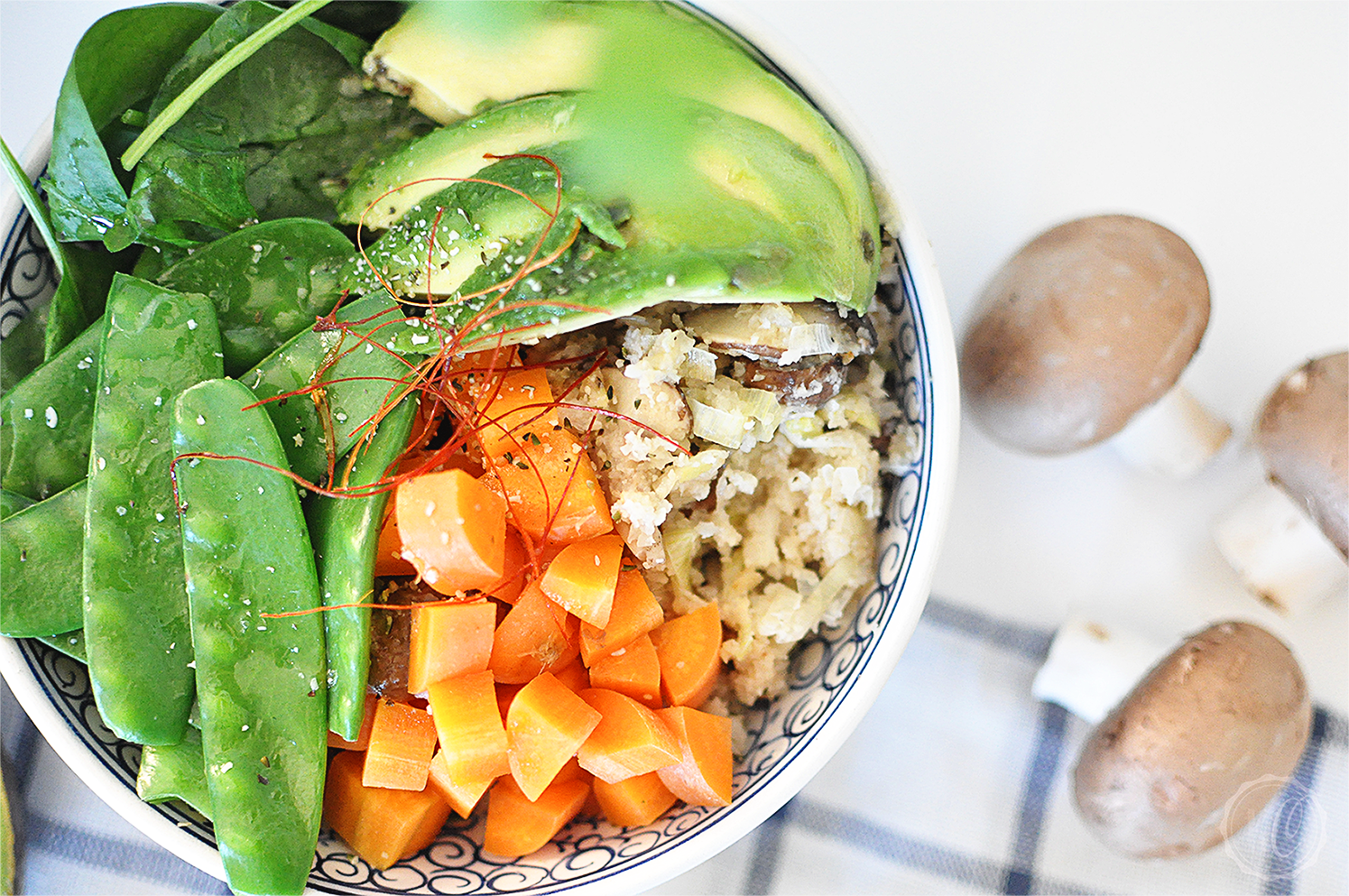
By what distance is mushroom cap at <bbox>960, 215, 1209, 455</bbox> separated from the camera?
4.97ft

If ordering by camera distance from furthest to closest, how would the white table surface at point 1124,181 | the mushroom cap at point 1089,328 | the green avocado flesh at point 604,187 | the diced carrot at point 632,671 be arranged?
the white table surface at point 1124,181
the mushroom cap at point 1089,328
the diced carrot at point 632,671
the green avocado flesh at point 604,187

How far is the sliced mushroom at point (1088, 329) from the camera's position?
1.52 metres

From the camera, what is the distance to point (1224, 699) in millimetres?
1499

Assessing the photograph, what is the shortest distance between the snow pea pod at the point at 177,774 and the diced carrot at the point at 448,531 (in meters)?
0.43

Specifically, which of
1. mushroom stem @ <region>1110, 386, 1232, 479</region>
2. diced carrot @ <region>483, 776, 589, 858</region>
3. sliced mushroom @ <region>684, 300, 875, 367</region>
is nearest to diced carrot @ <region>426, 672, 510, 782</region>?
diced carrot @ <region>483, 776, 589, 858</region>

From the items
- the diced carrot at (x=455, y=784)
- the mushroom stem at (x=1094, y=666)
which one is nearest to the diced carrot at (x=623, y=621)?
the diced carrot at (x=455, y=784)

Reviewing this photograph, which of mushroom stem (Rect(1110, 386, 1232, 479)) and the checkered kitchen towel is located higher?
mushroom stem (Rect(1110, 386, 1232, 479))

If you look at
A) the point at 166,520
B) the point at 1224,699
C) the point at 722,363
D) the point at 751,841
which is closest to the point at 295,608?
the point at 166,520

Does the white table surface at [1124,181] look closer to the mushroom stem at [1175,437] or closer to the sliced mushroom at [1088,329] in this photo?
the mushroom stem at [1175,437]

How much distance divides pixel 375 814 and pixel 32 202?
1.00 m

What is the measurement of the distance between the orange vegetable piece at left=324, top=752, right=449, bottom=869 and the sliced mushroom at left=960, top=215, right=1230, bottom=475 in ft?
3.69

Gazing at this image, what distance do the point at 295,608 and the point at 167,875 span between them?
723mm

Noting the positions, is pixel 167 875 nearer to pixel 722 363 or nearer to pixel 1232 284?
pixel 722 363

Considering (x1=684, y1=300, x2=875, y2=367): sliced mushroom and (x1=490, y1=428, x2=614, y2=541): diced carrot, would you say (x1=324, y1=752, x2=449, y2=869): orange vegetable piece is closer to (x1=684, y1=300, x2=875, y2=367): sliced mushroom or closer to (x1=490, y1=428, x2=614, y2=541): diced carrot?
(x1=490, y1=428, x2=614, y2=541): diced carrot
